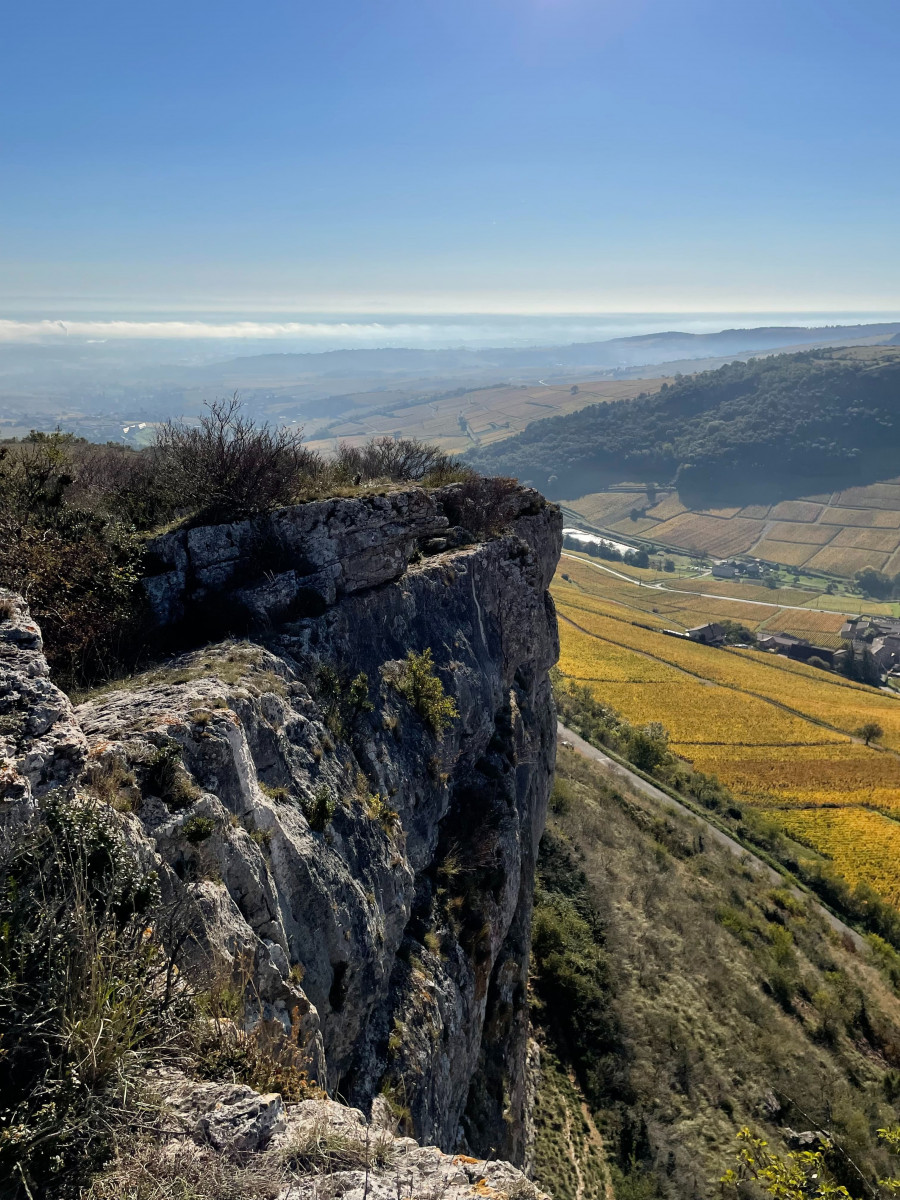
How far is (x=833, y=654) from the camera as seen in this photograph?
A: 340ft

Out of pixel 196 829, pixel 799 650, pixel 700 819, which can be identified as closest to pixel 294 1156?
pixel 196 829

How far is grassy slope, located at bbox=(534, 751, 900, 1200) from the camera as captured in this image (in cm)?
2231

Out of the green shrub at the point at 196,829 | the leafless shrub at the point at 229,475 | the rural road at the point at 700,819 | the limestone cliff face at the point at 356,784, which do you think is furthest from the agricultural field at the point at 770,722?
the green shrub at the point at 196,829

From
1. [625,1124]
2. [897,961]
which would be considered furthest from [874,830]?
[625,1124]

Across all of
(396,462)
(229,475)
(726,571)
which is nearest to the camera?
(229,475)

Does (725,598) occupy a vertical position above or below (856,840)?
above

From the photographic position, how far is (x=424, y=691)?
17109 millimetres

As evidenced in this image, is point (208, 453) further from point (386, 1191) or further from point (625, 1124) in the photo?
point (625, 1124)

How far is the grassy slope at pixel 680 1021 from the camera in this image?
22312 millimetres

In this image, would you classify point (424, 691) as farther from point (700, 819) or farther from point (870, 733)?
point (870, 733)

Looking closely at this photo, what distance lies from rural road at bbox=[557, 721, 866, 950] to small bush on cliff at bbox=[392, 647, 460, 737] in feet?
118

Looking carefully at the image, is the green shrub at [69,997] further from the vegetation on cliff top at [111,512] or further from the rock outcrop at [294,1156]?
the vegetation on cliff top at [111,512]

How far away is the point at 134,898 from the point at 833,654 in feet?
388

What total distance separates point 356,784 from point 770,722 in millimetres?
72698
